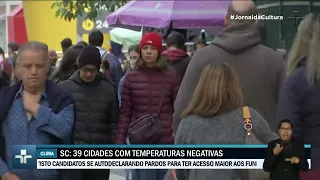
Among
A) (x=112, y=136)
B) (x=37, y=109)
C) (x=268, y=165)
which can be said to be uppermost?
(x=37, y=109)

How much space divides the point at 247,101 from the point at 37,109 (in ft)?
5.75

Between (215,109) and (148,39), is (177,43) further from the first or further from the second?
(215,109)

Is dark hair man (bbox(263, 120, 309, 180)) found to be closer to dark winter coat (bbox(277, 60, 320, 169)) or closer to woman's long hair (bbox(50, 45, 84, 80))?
dark winter coat (bbox(277, 60, 320, 169))

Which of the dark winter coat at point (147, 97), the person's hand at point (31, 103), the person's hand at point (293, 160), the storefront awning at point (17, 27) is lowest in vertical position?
the storefront awning at point (17, 27)

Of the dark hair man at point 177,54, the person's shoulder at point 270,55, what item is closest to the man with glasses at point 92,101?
the person's shoulder at point 270,55

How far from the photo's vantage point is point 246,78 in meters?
6.01

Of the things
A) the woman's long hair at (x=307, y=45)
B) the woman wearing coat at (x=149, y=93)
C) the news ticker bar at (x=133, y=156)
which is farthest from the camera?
the woman wearing coat at (x=149, y=93)

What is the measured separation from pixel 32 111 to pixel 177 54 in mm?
5003

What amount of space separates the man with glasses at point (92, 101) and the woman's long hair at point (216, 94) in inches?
99.0

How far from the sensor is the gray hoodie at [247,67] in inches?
235

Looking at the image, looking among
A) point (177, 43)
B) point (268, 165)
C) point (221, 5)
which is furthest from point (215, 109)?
point (221, 5)

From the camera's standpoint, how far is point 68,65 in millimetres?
8648

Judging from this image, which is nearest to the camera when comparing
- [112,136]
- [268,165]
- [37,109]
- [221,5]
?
[37,109]

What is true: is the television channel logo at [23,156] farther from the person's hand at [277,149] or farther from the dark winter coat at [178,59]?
the dark winter coat at [178,59]
